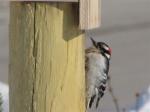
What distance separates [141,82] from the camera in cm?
1016

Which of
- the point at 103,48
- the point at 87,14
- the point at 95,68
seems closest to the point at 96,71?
the point at 95,68

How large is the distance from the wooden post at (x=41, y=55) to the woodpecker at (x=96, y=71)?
716 mm

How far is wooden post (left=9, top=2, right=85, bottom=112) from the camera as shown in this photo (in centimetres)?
402

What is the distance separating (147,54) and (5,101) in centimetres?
549

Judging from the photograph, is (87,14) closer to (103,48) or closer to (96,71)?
(96,71)

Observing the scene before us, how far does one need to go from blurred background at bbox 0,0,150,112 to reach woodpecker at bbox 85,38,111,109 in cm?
240

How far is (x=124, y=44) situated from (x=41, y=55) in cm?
821

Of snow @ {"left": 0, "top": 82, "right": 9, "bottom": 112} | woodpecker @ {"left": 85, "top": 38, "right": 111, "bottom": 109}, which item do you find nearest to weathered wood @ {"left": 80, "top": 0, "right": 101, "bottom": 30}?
woodpecker @ {"left": 85, "top": 38, "right": 111, "bottom": 109}

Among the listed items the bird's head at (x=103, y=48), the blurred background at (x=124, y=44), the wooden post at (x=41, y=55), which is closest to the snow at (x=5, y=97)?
the bird's head at (x=103, y=48)

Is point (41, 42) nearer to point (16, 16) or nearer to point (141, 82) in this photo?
point (16, 16)

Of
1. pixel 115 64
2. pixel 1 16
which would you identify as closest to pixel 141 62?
pixel 115 64

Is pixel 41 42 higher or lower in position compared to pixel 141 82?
higher

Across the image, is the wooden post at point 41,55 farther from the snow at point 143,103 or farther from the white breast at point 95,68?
the snow at point 143,103

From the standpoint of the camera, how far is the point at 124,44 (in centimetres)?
1217
